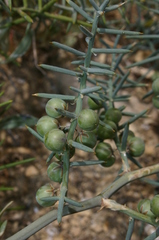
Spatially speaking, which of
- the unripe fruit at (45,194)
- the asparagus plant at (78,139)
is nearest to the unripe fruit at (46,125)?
the asparagus plant at (78,139)

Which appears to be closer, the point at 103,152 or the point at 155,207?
the point at 155,207

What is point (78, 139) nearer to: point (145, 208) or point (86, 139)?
point (86, 139)

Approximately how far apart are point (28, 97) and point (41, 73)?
0.42 ft

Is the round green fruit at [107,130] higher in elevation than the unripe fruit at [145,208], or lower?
higher

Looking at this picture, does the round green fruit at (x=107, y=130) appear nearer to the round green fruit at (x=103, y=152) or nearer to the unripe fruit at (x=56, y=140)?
the round green fruit at (x=103, y=152)

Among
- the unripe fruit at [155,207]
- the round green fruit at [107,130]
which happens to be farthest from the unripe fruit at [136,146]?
the unripe fruit at [155,207]

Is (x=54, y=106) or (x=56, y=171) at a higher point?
(x=54, y=106)

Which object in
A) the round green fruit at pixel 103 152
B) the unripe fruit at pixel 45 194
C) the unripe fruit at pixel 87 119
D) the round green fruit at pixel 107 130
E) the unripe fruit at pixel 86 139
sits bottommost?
the unripe fruit at pixel 45 194

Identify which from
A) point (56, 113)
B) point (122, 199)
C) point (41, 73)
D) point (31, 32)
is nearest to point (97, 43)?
point (41, 73)

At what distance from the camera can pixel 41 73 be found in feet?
4.46

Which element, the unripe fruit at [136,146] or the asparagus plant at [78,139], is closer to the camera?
the asparagus plant at [78,139]

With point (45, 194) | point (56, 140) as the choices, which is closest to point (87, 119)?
point (56, 140)

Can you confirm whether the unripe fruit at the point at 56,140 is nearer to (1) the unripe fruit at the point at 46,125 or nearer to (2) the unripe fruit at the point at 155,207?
(1) the unripe fruit at the point at 46,125

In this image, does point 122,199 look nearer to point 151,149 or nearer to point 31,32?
point 151,149
